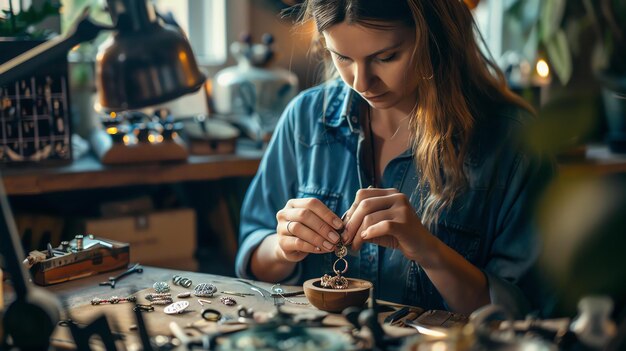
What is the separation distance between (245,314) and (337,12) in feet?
2.21

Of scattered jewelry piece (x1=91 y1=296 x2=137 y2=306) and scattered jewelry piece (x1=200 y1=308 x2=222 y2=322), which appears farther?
scattered jewelry piece (x1=91 y1=296 x2=137 y2=306)

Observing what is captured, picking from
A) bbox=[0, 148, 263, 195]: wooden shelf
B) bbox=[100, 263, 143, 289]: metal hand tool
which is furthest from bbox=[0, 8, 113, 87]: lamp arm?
bbox=[0, 148, 263, 195]: wooden shelf

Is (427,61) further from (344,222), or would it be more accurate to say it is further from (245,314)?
(245,314)

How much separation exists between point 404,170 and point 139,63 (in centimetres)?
78

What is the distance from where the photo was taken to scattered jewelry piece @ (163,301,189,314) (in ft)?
4.54

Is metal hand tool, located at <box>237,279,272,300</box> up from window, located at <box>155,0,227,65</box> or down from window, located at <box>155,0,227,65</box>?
down

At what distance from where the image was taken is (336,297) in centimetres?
137

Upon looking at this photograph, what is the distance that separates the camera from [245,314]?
1300 millimetres

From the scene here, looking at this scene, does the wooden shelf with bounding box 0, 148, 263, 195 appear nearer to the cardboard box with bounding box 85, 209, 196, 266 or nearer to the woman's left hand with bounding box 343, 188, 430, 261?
the cardboard box with bounding box 85, 209, 196, 266

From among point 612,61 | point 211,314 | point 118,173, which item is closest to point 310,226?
point 211,314

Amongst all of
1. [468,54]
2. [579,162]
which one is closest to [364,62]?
[468,54]

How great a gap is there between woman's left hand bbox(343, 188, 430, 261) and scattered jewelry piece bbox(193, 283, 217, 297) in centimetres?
28

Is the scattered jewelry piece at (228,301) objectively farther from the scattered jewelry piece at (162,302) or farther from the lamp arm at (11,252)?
the lamp arm at (11,252)

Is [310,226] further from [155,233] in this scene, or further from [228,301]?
[155,233]
